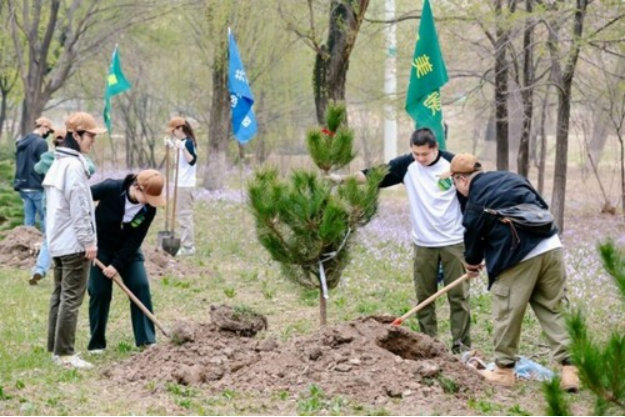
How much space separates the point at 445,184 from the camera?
8266 millimetres

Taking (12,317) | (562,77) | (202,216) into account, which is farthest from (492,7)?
(12,317)

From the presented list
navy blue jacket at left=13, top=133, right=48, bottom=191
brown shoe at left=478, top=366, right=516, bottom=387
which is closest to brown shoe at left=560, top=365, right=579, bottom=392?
brown shoe at left=478, top=366, right=516, bottom=387

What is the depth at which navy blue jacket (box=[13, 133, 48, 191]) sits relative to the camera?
14.6m

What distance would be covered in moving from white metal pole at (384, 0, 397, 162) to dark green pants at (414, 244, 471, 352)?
1205 cm

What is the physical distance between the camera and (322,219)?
8.05 meters

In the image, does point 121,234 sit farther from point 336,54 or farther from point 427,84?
point 336,54

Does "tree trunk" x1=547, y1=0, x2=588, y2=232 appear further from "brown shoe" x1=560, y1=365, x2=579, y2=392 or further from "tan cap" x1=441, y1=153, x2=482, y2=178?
"brown shoe" x1=560, y1=365, x2=579, y2=392

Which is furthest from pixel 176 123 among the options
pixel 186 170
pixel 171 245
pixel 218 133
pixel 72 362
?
pixel 218 133

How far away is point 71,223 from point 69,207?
5.1 inches

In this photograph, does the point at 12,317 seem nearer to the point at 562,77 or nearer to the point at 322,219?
the point at 322,219

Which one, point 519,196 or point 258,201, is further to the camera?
point 258,201

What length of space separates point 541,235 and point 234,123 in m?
8.83

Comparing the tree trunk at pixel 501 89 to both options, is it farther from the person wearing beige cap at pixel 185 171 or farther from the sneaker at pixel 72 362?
the sneaker at pixel 72 362

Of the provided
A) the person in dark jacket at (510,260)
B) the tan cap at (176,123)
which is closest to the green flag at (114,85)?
the tan cap at (176,123)
